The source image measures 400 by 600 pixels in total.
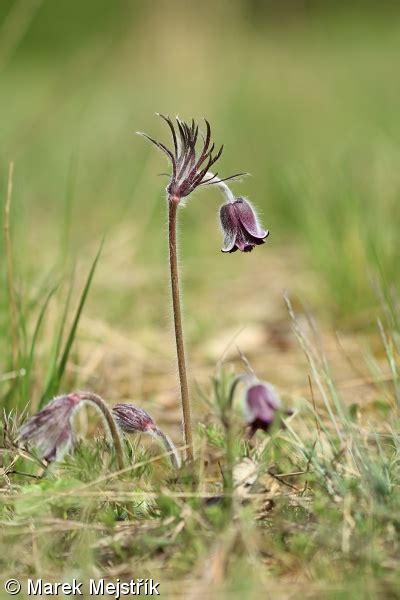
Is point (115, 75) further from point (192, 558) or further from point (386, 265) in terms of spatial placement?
point (192, 558)

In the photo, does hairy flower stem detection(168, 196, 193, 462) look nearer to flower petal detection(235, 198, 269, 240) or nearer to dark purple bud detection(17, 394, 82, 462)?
flower petal detection(235, 198, 269, 240)

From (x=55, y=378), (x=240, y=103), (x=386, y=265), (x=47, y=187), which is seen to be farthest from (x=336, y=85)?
(x=55, y=378)

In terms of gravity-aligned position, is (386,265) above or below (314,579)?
above

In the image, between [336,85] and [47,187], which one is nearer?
[47,187]

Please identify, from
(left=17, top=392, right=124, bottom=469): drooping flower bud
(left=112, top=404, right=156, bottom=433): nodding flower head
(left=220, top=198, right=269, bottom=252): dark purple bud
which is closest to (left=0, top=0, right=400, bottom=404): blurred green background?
(left=220, top=198, right=269, bottom=252): dark purple bud

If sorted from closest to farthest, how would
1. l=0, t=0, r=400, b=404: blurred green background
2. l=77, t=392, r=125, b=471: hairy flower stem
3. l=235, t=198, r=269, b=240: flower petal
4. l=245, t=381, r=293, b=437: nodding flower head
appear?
l=245, t=381, r=293, b=437: nodding flower head → l=77, t=392, r=125, b=471: hairy flower stem → l=235, t=198, r=269, b=240: flower petal → l=0, t=0, r=400, b=404: blurred green background

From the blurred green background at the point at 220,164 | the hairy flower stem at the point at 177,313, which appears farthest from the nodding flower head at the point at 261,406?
the blurred green background at the point at 220,164
